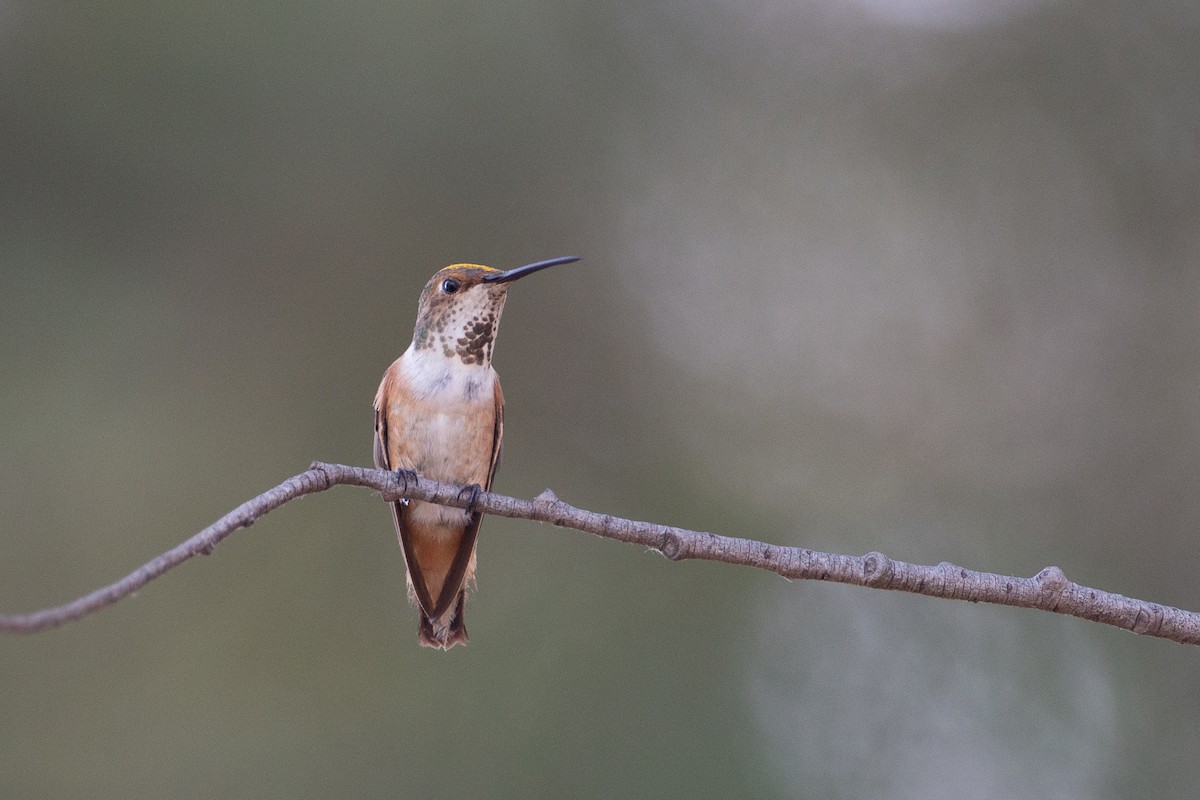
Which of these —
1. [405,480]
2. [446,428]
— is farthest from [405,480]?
[446,428]

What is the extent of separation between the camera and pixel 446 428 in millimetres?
4301

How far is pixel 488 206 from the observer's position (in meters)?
7.66

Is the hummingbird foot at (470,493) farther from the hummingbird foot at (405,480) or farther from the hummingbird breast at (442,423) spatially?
the hummingbird breast at (442,423)

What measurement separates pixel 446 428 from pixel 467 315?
44 centimetres

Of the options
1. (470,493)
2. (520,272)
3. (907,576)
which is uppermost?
(520,272)

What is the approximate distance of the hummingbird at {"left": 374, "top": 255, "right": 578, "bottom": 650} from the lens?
4316 millimetres

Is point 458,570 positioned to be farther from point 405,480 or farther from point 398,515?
point 405,480

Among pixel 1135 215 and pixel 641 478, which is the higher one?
pixel 1135 215

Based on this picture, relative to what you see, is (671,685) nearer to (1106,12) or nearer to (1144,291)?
(1144,291)

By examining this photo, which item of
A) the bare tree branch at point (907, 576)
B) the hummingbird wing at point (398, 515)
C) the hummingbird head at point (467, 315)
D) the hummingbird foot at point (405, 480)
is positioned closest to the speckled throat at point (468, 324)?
the hummingbird head at point (467, 315)

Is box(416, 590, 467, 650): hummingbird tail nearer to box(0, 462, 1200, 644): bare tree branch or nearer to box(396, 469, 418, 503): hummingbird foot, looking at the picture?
box(396, 469, 418, 503): hummingbird foot

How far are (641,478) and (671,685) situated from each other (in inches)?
56.9

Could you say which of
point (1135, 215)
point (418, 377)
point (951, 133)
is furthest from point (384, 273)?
point (1135, 215)

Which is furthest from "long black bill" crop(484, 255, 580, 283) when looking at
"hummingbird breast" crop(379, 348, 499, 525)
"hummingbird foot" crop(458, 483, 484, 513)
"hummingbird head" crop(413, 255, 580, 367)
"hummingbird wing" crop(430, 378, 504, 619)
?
"hummingbird foot" crop(458, 483, 484, 513)
